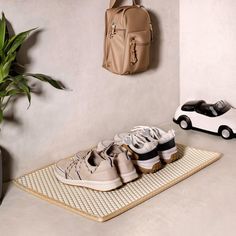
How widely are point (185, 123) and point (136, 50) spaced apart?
0.48m

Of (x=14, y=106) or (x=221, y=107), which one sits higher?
Answer: (x=14, y=106)

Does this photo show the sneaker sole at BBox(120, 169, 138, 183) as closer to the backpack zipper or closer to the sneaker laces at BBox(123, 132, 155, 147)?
the sneaker laces at BBox(123, 132, 155, 147)

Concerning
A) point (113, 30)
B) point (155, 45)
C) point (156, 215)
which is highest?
point (113, 30)

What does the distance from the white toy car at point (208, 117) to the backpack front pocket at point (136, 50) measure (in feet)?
1.20

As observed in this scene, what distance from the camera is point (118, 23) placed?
5.56ft

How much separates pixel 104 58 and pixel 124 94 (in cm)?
22

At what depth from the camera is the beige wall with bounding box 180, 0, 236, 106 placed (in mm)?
1984

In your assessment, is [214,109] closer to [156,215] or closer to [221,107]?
[221,107]

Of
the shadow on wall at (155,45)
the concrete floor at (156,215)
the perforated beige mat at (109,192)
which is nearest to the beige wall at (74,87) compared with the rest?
the shadow on wall at (155,45)

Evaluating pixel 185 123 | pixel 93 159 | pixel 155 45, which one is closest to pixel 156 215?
pixel 93 159

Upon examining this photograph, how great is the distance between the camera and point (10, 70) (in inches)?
58.2

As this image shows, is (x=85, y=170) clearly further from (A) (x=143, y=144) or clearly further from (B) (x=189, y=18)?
(B) (x=189, y=18)

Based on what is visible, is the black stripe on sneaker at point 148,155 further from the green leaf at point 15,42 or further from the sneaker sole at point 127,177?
the green leaf at point 15,42

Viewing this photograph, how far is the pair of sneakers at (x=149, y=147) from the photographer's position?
1.52 metres
